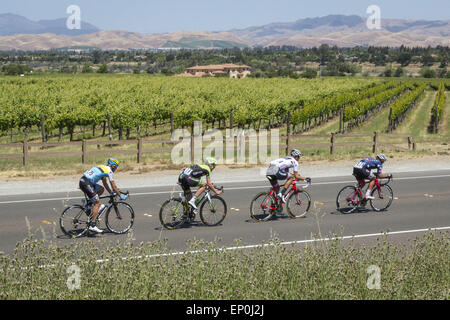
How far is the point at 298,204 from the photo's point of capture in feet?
45.0

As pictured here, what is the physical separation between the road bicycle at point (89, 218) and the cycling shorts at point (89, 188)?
0.75ft

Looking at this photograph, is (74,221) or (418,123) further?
(418,123)

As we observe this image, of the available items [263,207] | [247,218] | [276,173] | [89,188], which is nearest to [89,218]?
[89,188]

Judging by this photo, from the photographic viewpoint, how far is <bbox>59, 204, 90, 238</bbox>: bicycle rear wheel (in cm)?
1148

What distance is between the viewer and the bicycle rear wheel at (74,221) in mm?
11484

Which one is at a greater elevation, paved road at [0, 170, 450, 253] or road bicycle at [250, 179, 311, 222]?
road bicycle at [250, 179, 311, 222]

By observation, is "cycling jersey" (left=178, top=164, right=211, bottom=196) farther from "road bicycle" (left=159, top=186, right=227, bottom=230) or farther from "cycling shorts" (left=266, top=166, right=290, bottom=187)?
"cycling shorts" (left=266, top=166, right=290, bottom=187)

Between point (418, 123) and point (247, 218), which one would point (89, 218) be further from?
point (418, 123)

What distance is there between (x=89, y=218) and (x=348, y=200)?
7.40 metres

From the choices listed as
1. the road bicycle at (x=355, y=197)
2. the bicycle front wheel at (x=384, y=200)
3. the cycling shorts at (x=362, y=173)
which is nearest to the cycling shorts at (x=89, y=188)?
the road bicycle at (x=355, y=197)

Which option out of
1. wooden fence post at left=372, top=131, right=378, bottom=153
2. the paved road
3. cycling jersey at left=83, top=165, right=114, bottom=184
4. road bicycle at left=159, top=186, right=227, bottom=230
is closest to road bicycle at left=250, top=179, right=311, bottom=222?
the paved road

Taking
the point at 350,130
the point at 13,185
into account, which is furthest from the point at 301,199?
the point at 350,130

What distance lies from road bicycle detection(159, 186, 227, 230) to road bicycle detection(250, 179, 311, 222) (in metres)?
0.97
